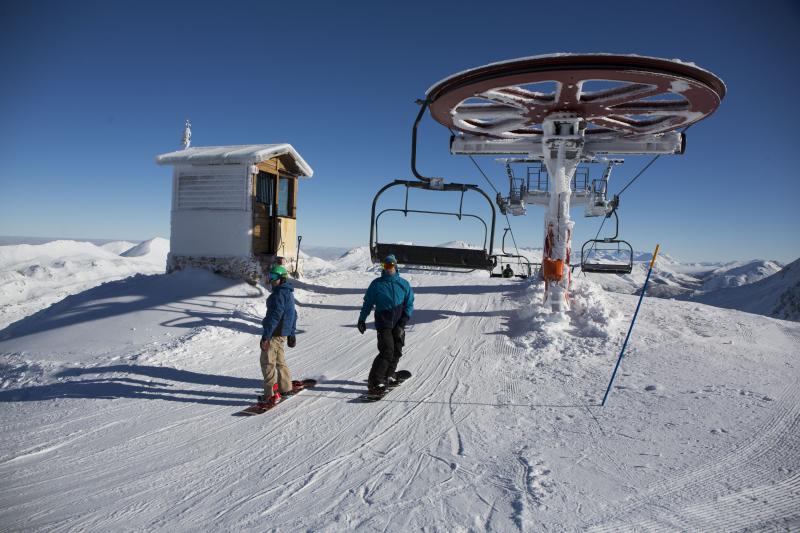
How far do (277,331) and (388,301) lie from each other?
1420mm

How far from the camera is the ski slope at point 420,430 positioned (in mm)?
2973

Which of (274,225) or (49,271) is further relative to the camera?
(49,271)

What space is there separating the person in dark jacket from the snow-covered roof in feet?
26.6

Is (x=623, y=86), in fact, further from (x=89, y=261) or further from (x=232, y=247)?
(x=89, y=261)

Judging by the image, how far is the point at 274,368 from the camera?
5.21 meters

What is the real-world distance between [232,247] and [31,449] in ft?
28.3

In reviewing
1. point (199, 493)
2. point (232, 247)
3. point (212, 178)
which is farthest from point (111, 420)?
point (212, 178)

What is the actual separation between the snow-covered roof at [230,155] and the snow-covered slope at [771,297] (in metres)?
42.1

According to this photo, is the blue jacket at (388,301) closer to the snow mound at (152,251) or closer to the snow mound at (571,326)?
the snow mound at (571,326)

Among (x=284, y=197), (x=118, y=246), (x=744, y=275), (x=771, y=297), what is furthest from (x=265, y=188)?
(x=744, y=275)

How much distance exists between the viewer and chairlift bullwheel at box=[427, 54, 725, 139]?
5.98 meters

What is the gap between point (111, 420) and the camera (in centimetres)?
482

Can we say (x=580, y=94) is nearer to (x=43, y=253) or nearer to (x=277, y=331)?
(x=277, y=331)

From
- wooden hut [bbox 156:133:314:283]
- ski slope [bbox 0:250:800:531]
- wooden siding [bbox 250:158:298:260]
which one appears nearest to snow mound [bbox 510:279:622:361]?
ski slope [bbox 0:250:800:531]
